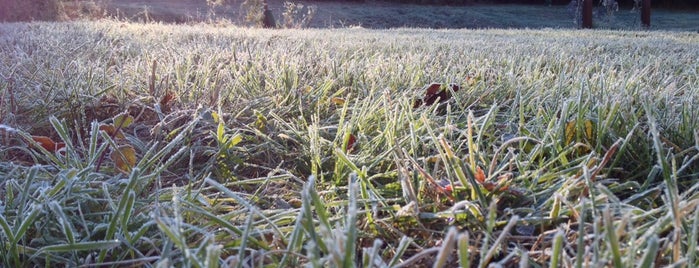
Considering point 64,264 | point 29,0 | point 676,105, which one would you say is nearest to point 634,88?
point 676,105

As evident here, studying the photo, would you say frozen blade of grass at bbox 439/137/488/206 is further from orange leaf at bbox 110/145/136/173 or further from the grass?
orange leaf at bbox 110/145/136/173

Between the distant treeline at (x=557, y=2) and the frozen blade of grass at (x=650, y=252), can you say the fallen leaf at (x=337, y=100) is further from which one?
the distant treeline at (x=557, y=2)

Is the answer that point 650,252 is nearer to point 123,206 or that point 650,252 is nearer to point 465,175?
point 465,175

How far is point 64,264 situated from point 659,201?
81 cm

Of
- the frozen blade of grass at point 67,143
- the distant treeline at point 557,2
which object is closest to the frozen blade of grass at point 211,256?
the frozen blade of grass at point 67,143

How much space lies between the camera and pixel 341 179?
3.22 ft

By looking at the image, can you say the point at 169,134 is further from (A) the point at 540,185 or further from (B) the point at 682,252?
(B) the point at 682,252

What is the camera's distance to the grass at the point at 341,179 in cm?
61

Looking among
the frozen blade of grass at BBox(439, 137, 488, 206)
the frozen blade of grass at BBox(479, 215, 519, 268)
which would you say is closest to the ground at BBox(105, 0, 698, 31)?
the frozen blade of grass at BBox(439, 137, 488, 206)

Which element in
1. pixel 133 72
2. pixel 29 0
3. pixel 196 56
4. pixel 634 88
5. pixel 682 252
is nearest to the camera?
pixel 682 252

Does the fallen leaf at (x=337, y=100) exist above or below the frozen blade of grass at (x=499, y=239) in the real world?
below

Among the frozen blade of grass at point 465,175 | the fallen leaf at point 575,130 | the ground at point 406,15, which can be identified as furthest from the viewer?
the ground at point 406,15

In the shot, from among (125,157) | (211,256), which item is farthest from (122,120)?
(211,256)

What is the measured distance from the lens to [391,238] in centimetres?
77
